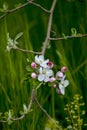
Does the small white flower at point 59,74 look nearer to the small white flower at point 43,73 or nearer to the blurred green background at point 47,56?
the small white flower at point 43,73

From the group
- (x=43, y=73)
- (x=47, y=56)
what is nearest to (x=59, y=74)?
(x=43, y=73)

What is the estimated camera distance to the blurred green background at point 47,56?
7.97 ft

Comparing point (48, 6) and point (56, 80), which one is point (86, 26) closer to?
point (48, 6)

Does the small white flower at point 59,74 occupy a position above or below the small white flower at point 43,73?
below

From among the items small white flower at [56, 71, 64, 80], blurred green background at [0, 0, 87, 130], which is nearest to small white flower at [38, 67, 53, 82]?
small white flower at [56, 71, 64, 80]

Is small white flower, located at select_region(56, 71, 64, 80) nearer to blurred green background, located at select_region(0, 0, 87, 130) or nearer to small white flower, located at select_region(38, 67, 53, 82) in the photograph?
small white flower, located at select_region(38, 67, 53, 82)

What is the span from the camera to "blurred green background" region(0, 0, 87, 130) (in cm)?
A: 243

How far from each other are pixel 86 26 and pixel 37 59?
3.52 feet

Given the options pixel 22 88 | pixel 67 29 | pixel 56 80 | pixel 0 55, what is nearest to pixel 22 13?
pixel 67 29

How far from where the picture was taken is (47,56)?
283 centimetres

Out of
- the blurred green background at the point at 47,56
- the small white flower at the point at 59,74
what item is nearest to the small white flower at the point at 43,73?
the small white flower at the point at 59,74

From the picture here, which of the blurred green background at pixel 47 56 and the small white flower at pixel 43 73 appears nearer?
the small white flower at pixel 43 73

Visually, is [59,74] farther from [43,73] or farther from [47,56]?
[47,56]

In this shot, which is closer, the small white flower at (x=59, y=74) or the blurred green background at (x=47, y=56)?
the small white flower at (x=59, y=74)
